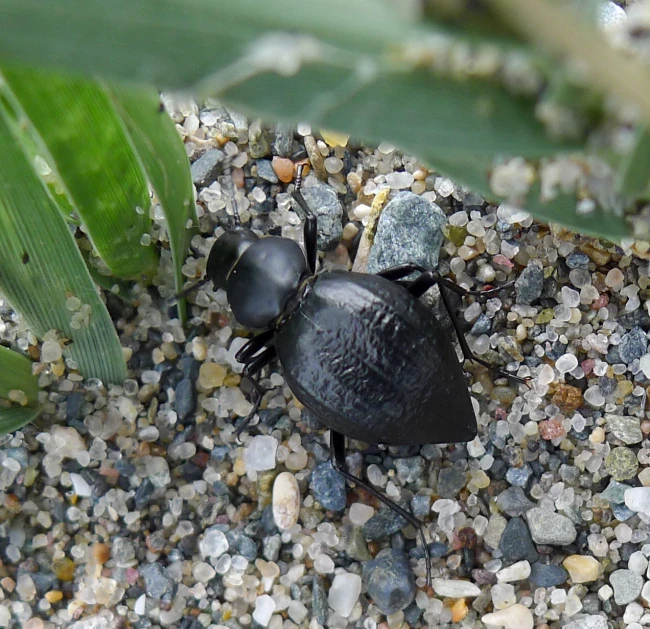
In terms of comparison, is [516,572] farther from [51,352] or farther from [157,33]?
[157,33]

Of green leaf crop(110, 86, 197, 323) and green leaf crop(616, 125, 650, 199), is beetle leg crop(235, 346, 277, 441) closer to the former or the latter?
green leaf crop(110, 86, 197, 323)

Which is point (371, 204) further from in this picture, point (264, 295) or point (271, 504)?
point (271, 504)

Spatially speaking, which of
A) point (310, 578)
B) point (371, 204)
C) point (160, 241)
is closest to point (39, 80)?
point (160, 241)

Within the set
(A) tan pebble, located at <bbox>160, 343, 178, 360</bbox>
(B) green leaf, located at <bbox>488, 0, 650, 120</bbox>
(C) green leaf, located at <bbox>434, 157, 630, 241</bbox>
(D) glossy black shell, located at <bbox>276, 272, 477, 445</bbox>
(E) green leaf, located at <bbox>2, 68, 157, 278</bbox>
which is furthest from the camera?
(A) tan pebble, located at <bbox>160, 343, 178, 360</bbox>

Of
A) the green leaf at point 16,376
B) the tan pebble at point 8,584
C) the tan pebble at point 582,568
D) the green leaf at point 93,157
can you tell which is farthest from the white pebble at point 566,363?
the tan pebble at point 8,584

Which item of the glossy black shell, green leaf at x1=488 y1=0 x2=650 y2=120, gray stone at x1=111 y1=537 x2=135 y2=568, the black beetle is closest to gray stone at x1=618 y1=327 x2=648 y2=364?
the black beetle

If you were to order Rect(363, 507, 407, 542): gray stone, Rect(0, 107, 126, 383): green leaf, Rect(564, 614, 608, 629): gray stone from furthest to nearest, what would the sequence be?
Rect(363, 507, 407, 542): gray stone → Rect(564, 614, 608, 629): gray stone → Rect(0, 107, 126, 383): green leaf
